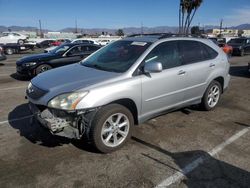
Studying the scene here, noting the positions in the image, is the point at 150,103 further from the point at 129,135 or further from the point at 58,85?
the point at 58,85

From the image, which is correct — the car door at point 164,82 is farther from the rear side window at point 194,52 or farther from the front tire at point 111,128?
the front tire at point 111,128

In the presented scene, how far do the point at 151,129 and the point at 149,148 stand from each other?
0.83m

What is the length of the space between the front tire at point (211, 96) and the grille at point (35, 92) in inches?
139

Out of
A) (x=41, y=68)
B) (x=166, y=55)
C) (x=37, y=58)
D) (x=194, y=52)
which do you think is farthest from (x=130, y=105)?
(x=37, y=58)

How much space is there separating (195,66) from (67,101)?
9.30 ft

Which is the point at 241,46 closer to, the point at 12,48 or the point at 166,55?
the point at 166,55

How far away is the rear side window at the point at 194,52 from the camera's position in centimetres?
534

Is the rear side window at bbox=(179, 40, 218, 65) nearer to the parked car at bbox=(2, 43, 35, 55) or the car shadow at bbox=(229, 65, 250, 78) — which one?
the car shadow at bbox=(229, 65, 250, 78)

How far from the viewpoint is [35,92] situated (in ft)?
13.8

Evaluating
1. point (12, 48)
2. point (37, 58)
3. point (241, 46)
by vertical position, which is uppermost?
point (37, 58)

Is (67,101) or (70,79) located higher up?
(70,79)

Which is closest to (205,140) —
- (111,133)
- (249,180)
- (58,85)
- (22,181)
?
(249,180)

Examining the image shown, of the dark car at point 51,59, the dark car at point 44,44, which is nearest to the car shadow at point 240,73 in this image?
the dark car at point 51,59

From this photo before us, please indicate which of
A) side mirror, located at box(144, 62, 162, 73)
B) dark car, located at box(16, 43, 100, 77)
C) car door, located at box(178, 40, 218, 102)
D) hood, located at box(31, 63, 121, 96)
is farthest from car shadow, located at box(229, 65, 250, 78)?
hood, located at box(31, 63, 121, 96)
